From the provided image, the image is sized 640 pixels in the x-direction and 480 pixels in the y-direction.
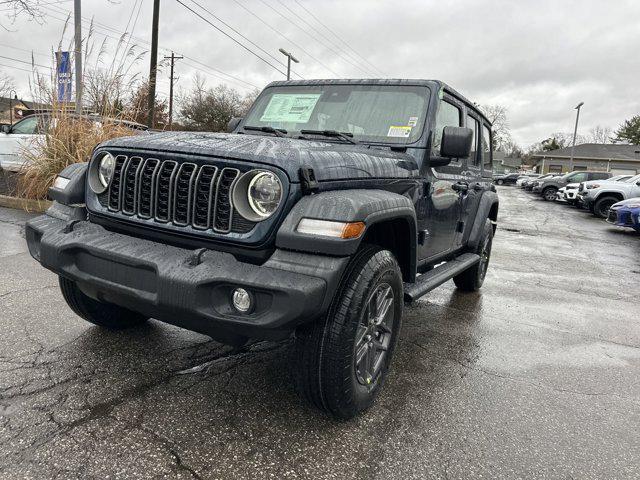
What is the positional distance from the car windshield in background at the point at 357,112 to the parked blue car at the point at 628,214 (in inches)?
414

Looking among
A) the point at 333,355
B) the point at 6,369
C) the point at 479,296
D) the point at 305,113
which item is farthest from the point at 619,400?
the point at 6,369

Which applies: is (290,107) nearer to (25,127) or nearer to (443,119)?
(443,119)

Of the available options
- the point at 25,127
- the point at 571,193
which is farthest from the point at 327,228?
Answer: the point at 571,193

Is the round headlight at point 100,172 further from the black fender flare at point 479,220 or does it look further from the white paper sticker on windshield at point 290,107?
the black fender flare at point 479,220

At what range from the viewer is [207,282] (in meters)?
2.00

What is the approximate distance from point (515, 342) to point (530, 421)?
1374mm

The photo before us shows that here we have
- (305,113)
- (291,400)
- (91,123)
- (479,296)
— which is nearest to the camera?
(291,400)

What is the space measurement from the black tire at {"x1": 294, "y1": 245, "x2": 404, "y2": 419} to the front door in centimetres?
97

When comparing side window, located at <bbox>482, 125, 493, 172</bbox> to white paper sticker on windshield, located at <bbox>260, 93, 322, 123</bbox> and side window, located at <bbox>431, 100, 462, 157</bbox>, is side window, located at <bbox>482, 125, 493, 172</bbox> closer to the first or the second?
side window, located at <bbox>431, 100, 462, 157</bbox>

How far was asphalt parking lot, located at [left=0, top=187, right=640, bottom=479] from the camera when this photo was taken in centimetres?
213

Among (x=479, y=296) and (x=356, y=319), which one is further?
(x=479, y=296)

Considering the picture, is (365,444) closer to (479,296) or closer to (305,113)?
(305,113)

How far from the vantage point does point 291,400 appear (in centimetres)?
266

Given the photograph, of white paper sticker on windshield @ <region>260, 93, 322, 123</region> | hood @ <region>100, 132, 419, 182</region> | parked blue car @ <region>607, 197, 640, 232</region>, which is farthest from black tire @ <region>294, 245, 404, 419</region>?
parked blue car @ <region>607, 197, 640, 232</region>
